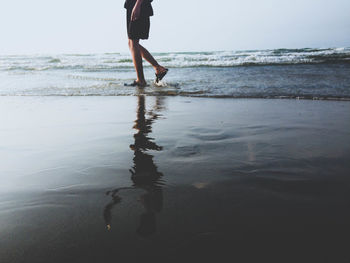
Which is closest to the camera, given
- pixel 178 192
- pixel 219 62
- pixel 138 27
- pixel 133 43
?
pixel 178 192

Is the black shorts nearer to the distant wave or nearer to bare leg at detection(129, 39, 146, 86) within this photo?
bare leg at detection(129, 39, 146, 86)

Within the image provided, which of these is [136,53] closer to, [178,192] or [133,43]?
[133,43]

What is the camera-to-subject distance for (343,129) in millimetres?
1968

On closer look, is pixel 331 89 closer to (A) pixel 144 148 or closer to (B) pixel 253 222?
(A) pixel 144 148

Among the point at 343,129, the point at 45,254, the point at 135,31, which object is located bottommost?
the point at 45,254

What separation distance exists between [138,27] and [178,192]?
14.2 feet

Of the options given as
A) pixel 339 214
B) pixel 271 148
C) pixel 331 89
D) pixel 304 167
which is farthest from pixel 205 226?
pixel 331 89

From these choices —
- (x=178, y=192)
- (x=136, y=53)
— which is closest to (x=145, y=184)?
(x=178, y=192)

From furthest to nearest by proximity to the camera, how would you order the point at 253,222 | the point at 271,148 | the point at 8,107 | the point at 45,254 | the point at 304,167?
1. the point at 8,107
2. the point at 271,148
3. the point at 304,167
4. the point at 253,222
5. the point at 45,254

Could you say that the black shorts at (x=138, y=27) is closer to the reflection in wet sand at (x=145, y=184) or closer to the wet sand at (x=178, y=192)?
the wet sand at (x=178, y=192)

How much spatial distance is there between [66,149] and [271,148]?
121 cm

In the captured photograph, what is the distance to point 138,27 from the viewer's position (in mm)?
4836

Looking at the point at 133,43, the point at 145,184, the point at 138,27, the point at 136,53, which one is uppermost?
the point at 138,27

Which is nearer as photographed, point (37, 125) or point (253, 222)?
point (253, 222)
